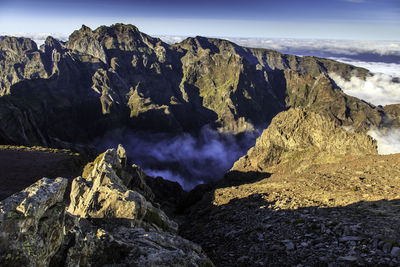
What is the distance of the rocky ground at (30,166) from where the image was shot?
139ft

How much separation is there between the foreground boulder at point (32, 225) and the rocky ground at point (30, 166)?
3767 cm

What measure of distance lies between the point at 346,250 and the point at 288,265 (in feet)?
11.8

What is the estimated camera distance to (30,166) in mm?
49969

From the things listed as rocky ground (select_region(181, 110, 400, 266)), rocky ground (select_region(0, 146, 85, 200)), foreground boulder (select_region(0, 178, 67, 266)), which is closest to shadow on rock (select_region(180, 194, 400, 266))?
rocky ground (select_region(181, 110, 400, 266))

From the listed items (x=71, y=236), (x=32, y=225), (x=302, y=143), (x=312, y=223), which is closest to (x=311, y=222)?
(x=312, y=223)

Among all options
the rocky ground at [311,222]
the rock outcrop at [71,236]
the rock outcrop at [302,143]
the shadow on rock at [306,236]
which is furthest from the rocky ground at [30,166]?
the rock outcrop at [302,143]

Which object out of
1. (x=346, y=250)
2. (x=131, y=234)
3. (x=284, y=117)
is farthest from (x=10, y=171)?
(x=284, y=117)

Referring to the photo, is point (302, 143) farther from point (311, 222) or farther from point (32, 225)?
Answer: point (32, 225)

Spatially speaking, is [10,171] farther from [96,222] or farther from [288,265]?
[288,265]

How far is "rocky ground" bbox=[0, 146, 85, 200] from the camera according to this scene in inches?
1672

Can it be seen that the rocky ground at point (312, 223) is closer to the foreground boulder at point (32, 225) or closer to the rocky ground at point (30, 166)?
the foreground boulder at point (32, 225)

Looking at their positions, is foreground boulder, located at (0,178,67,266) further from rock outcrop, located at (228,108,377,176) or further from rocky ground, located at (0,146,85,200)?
rock outcrop, located at (228,108,377,176)

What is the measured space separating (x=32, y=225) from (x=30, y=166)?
51.2 meters

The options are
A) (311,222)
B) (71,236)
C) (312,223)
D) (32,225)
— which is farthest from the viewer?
(311,222)
